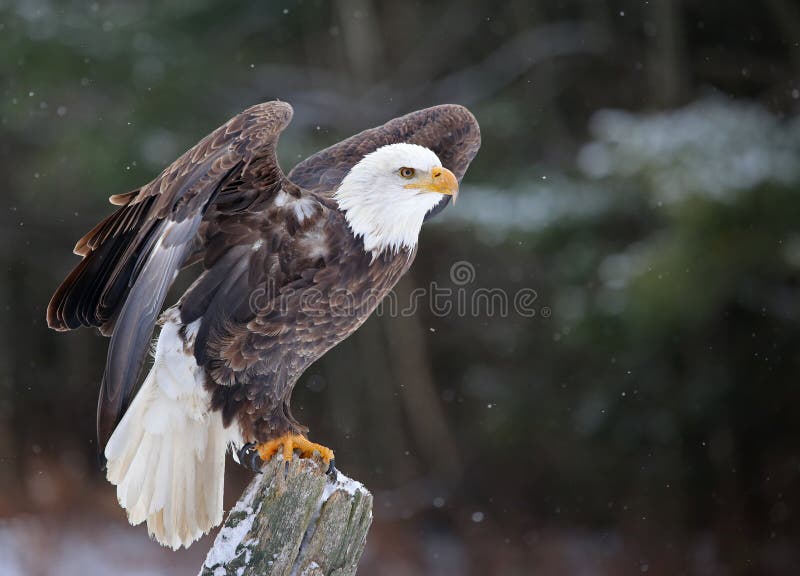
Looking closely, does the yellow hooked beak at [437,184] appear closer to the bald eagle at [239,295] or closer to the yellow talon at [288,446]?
the bald eagle at [239,295]

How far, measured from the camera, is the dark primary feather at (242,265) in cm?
284

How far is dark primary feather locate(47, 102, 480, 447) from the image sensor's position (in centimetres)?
284

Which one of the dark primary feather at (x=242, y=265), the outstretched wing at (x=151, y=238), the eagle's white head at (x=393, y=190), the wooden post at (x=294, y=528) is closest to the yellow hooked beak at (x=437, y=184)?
the eagle's white head at (x=393, y=190)

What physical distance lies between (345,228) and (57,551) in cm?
498

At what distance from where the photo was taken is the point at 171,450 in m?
3.37

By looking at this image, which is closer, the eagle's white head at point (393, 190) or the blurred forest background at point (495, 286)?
the eagle's white head at point (393, 190)

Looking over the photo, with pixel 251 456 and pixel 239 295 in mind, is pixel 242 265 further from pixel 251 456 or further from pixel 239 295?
pixel 251 456

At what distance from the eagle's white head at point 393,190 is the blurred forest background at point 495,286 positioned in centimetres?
218

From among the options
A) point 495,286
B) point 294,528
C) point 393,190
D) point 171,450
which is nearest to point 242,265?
point 393,190

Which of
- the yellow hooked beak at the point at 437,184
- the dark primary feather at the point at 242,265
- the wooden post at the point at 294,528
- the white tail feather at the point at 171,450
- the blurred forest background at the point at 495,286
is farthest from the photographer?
the blurred forest background at the point at 495,286

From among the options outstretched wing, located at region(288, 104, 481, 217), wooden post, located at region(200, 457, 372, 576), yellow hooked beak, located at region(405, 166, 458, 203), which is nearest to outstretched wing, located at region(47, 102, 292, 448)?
wooden post, located at region(200, 457, 372, 576)

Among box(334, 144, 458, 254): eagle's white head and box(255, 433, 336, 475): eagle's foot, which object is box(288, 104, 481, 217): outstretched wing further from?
box(255, 433, 336, 475): eagle's foot

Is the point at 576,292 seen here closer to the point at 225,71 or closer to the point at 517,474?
the point at 517,474

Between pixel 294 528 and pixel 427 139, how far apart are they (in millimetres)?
2197
